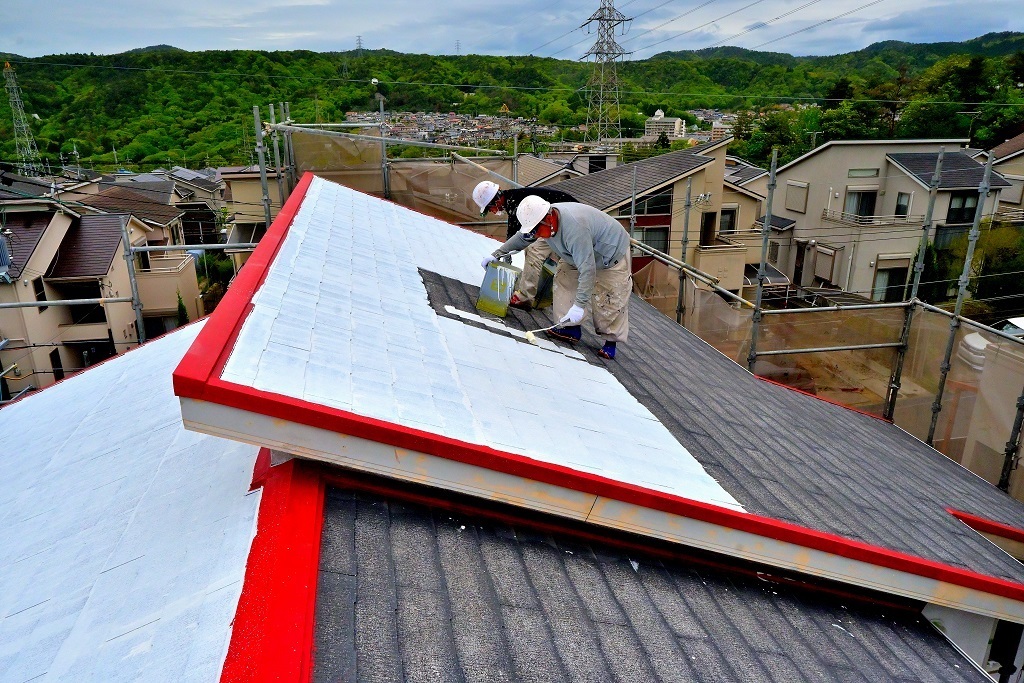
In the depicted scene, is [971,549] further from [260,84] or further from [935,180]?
[260,84]

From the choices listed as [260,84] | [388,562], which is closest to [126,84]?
[260,84]

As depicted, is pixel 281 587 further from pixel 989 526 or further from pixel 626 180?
pixel 626 180

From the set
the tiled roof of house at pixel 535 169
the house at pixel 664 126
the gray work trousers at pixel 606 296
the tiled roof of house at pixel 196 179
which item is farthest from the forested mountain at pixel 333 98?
Answer: the gray work trousers at pixel 606 296

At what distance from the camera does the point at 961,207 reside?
23719mm

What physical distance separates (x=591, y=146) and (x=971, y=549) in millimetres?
45736

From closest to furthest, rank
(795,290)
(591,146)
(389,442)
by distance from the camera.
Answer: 1. (389,442)
2. (795,290)
3. (591,146)

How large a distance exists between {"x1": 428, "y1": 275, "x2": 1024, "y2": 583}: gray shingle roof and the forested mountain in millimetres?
35241

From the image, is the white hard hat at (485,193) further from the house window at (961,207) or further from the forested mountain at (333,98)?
the forested mountain at (333,98)

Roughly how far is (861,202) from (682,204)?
29.5 feet

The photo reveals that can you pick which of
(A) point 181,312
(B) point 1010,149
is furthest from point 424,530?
(B) point 1010,149

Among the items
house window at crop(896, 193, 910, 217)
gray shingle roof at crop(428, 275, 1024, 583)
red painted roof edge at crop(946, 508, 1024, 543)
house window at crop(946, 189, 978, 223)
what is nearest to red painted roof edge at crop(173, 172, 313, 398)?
gray shingle roof at crop(428, 275, 1024, 583)

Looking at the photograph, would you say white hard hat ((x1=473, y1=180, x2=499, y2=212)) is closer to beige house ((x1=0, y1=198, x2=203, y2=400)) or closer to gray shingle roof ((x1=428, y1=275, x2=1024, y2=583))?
gray shingle roof ((x1=428, y1=275, x2=1024, y2=583))

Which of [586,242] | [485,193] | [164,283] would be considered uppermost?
[485,193]

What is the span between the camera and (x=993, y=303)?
778 inches
